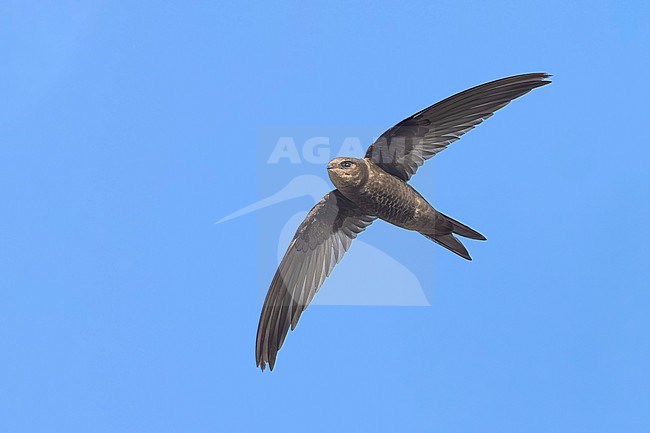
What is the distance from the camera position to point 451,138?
325 inches

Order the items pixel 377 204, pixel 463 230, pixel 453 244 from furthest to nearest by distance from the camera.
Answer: pixel 453 244 → pixel 463 230 → pixel 377 204

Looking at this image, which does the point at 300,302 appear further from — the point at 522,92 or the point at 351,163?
the point at 522,92

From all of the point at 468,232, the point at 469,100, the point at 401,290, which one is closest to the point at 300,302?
the point at 401,290

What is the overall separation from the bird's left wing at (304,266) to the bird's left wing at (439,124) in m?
0.67

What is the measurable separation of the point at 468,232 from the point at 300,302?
1.93 m

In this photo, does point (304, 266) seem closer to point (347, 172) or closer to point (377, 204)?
point (377, 204)

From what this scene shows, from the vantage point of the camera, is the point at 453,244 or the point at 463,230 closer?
the point at 463,230

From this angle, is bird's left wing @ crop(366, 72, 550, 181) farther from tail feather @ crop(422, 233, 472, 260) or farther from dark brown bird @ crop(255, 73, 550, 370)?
tail feather @ crop(422, 233, 472, 260)

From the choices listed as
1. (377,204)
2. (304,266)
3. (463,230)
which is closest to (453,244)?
(463,230)

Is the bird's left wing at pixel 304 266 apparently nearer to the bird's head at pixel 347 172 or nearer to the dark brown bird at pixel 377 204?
the dark brown bird at pixel 377 204

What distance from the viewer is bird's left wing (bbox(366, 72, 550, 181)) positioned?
7.93 m

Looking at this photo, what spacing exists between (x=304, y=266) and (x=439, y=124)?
2121 mm

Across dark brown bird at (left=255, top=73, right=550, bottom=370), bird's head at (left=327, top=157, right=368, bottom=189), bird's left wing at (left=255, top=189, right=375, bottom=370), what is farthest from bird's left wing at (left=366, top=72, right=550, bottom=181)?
bird's left wing at (left=255, top=189, right=375, bottom=370)

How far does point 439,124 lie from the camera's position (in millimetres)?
8188
